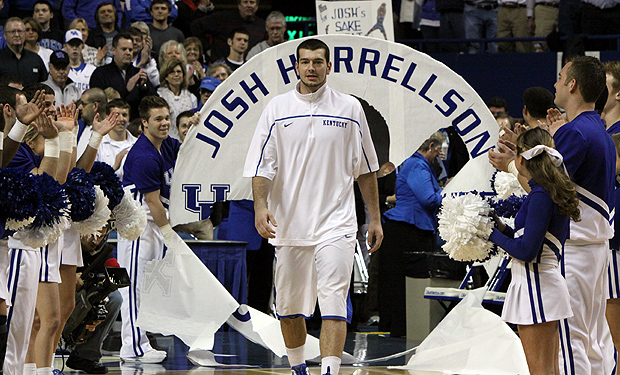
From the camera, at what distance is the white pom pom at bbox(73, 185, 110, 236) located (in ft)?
17.9

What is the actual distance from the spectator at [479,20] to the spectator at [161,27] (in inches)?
175

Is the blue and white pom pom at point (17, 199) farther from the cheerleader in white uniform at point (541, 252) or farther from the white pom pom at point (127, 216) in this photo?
the cheerleader in white uniform at point (541, 252)

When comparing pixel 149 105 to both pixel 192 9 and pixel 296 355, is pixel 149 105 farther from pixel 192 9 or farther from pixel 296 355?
pixel 192 9

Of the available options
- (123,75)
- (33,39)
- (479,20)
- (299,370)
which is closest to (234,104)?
(299,370)

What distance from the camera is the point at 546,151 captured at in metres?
4.18

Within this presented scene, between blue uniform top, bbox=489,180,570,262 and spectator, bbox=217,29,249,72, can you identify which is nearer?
blue uniform top, bbox=489,180,570,262

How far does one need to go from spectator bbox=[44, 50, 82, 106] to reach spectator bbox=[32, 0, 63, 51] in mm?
1094

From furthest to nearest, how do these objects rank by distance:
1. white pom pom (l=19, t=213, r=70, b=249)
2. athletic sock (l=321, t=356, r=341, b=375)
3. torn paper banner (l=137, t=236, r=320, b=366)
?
torn paper banner (l=137, t=236, r=320, b=366), athletic sock (l=321, t=356, r=341, b=375), white pom pom (l=19, t=213, r=70, b=249)

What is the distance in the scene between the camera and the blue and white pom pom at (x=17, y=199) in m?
4.09

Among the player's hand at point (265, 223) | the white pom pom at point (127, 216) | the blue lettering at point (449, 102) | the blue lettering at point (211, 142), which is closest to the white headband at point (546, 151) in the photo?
the player's hand at point (265, 223)

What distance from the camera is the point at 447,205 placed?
193 inches

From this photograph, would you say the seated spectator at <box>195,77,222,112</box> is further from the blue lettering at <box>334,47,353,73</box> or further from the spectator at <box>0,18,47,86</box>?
the blue lettering at <box>334,47,353,73</box>

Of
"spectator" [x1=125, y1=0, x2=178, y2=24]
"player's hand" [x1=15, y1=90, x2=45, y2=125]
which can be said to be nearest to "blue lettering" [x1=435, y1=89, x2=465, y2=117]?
"player's hand" [x1=15, y1=90, x2=45, y2=125]

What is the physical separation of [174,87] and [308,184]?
5.55m
